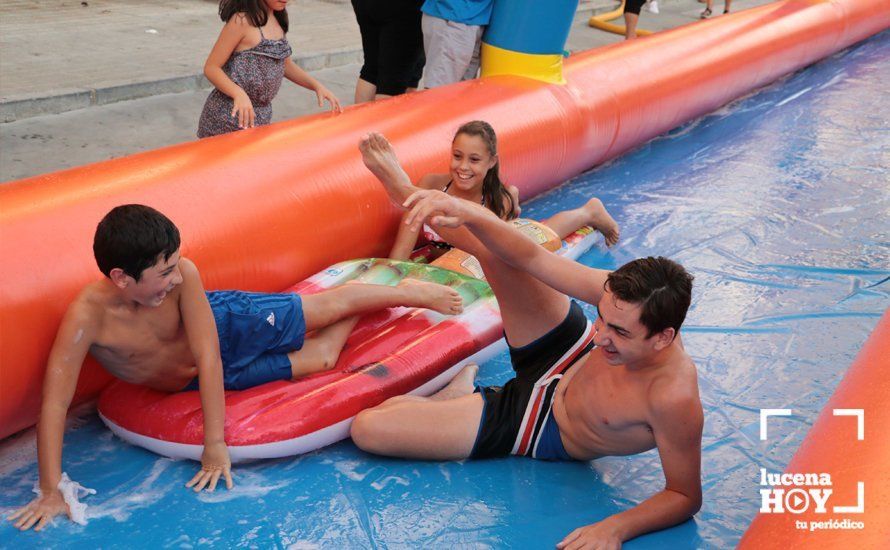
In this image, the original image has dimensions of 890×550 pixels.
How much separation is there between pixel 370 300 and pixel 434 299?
0.63ft

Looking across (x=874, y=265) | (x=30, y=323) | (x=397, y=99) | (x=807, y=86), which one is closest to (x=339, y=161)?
(x=397, y=99)

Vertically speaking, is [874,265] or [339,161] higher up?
[339,161]

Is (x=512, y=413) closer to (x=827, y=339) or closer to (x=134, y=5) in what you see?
(x=827, y=339)

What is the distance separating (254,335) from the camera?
262 cm

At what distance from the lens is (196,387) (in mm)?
2578

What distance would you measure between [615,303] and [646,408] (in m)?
0.27

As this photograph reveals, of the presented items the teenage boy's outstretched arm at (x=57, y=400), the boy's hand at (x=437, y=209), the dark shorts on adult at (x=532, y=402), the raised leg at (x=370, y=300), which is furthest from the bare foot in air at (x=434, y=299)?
the teenage boy's outstretched arm at (x=57, y=400)

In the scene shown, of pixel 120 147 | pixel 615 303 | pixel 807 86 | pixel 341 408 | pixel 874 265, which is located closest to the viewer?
pixel 615 303

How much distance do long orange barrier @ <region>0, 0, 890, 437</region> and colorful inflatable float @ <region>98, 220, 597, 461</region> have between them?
0.16 metres

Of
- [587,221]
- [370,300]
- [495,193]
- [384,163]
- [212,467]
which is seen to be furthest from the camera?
[587,221]

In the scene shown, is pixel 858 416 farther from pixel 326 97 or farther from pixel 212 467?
pixel 326 97

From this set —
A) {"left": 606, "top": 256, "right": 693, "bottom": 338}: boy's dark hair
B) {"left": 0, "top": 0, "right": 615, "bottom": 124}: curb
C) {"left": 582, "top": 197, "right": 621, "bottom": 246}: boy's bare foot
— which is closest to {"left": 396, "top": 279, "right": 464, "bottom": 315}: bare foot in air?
{"left": 606, "top": 256, "right": 693, "bottom": 338}: boy's dark hair

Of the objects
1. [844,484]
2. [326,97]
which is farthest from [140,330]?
[844,484]

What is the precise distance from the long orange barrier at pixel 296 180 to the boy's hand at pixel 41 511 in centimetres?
26
